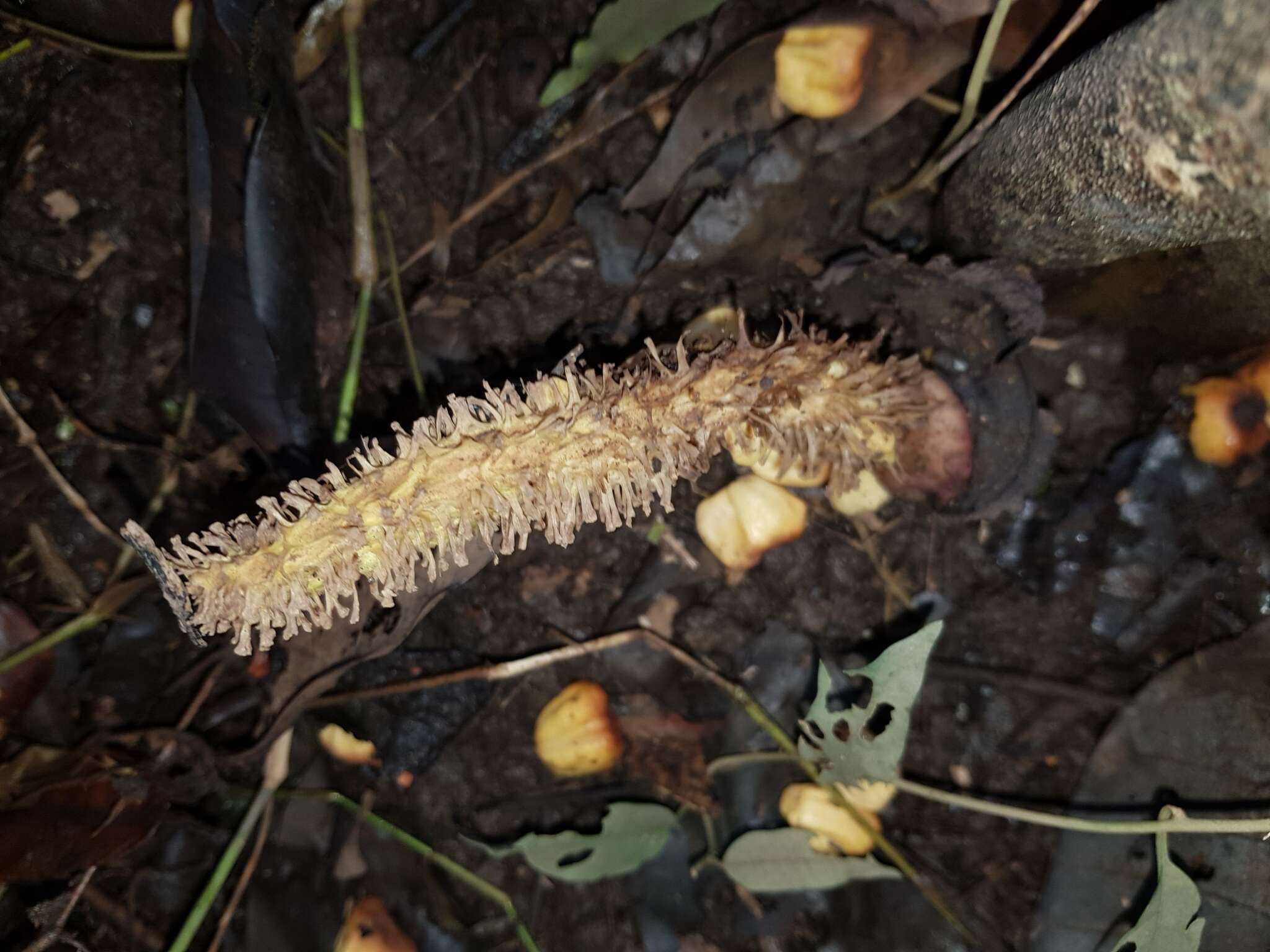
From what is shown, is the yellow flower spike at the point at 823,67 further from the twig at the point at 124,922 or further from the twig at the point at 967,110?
the twig at the point at 124,922

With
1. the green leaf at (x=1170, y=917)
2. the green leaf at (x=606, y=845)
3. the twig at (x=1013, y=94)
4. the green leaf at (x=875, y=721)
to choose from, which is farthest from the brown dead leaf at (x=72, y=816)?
the twig at (x=1013, y=94)

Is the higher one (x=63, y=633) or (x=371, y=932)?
(x=63, y=633)

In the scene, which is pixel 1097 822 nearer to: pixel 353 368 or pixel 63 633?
pixel 353 368

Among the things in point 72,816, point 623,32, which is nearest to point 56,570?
point 72,816

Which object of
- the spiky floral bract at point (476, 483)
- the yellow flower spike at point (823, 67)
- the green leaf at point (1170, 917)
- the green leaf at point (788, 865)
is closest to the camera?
the spiky floral bract at point (476, 483)

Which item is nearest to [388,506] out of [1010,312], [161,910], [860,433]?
[860,433]
